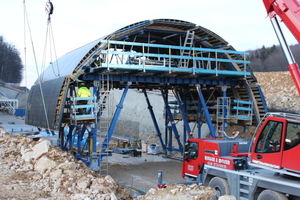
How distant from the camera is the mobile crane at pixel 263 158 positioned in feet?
30.4

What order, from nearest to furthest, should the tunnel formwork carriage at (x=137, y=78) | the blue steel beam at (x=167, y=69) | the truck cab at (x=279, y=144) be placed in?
the truck cab at (x=279, y=144) < the blue steel beam at (x=167, y=69) < the tunnel formwork carriage at (x=137, y=78)

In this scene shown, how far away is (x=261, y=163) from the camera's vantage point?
9.97 meters

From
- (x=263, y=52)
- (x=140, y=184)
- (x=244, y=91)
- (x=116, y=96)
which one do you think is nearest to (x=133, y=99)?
(x=116, y=96)

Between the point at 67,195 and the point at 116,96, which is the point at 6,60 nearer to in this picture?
the point at 116,96

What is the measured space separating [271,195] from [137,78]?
11.9m

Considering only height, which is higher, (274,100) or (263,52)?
(263,52)

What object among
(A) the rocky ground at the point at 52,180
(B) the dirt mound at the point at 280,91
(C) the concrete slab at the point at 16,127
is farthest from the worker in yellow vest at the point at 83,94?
(B) the dirt mound at the point at 280,91

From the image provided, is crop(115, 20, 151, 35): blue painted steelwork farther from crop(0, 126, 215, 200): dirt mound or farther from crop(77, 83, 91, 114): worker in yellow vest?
crop(0, 126, 215, 200): dirt mound

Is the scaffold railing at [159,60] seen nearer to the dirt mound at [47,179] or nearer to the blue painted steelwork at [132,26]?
the blue painted steelwork at [132,26]

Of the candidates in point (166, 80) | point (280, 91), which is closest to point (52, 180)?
point (166, 80)

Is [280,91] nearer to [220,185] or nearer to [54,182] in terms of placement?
[220,185]

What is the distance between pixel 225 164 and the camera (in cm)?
1160

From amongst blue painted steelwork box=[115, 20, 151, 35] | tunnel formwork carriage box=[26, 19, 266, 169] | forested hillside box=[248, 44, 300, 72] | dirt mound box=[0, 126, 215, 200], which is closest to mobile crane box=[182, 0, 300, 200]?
dirt mound box=[0, 126, 215, 200]

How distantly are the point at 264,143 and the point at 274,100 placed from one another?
26.0 meters
